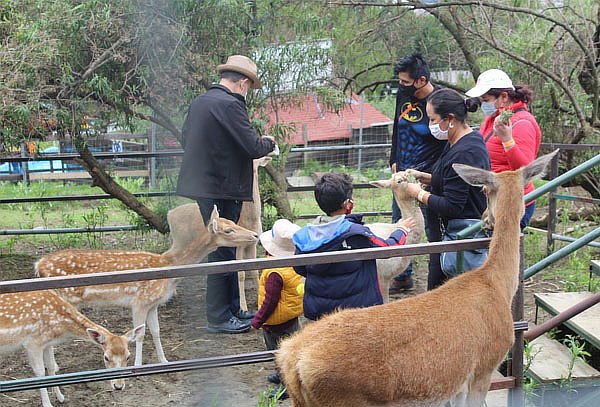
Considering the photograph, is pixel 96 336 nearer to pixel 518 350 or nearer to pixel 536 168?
pixel 518 350

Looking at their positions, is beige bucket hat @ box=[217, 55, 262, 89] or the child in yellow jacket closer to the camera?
the child in yellow jacket

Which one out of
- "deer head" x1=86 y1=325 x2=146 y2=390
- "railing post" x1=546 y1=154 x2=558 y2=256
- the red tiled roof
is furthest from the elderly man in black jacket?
"railing post" x1=546 y1=154 x2=558 y2=256

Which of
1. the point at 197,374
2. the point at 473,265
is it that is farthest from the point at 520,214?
the point at 197,374

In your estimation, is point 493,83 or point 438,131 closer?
point 438,131

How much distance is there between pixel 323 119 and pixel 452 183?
8.47 m

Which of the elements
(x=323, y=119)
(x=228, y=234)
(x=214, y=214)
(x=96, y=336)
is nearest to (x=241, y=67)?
(x=214, y=214)

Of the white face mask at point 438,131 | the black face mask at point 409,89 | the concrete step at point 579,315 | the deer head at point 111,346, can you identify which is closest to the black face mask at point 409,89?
the black face mask at point 409,89

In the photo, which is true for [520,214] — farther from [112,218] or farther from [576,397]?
[112,218]

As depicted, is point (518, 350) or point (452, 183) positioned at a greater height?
point (452, 183)

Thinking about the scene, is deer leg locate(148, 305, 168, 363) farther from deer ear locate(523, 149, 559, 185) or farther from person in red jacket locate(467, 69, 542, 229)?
deer ear locate(523, 149, 559, 185)

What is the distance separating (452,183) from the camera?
4219 mm

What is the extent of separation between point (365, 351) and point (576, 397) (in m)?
2.37

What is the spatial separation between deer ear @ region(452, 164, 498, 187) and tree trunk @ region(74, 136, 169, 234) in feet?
16.0

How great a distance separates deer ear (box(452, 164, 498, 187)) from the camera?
3.58 m
